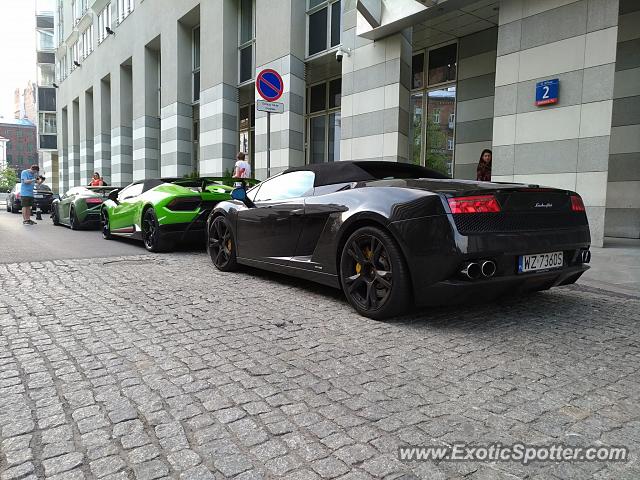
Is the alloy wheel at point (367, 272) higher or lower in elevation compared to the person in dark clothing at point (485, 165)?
lower

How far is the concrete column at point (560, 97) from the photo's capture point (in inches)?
324

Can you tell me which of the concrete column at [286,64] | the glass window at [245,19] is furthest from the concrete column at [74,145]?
the concrete column at [286,64]

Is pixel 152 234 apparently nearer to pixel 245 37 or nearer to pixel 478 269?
pixel 478 269

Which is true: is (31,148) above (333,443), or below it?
above

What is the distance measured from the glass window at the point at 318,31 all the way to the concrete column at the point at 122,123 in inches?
647

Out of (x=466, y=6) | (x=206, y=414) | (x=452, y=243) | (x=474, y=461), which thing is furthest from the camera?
(x=466, y=6)

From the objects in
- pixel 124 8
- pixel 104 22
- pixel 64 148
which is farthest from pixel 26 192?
pixel 64 148

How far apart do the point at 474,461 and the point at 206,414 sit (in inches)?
48.9

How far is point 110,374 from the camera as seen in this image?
2.84 metres

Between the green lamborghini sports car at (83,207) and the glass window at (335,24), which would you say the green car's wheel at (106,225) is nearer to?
the green lamborghini sports car at (83,207)

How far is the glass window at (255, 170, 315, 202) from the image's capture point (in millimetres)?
5047

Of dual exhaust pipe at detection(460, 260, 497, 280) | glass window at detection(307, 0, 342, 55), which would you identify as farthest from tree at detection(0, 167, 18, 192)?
dual exhaust pipe at detection(460, 260, 497, 280)

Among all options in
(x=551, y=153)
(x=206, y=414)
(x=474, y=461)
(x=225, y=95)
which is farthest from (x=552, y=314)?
(x=225, y=95)

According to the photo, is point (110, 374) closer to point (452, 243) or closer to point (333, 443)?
point (333, 443)
